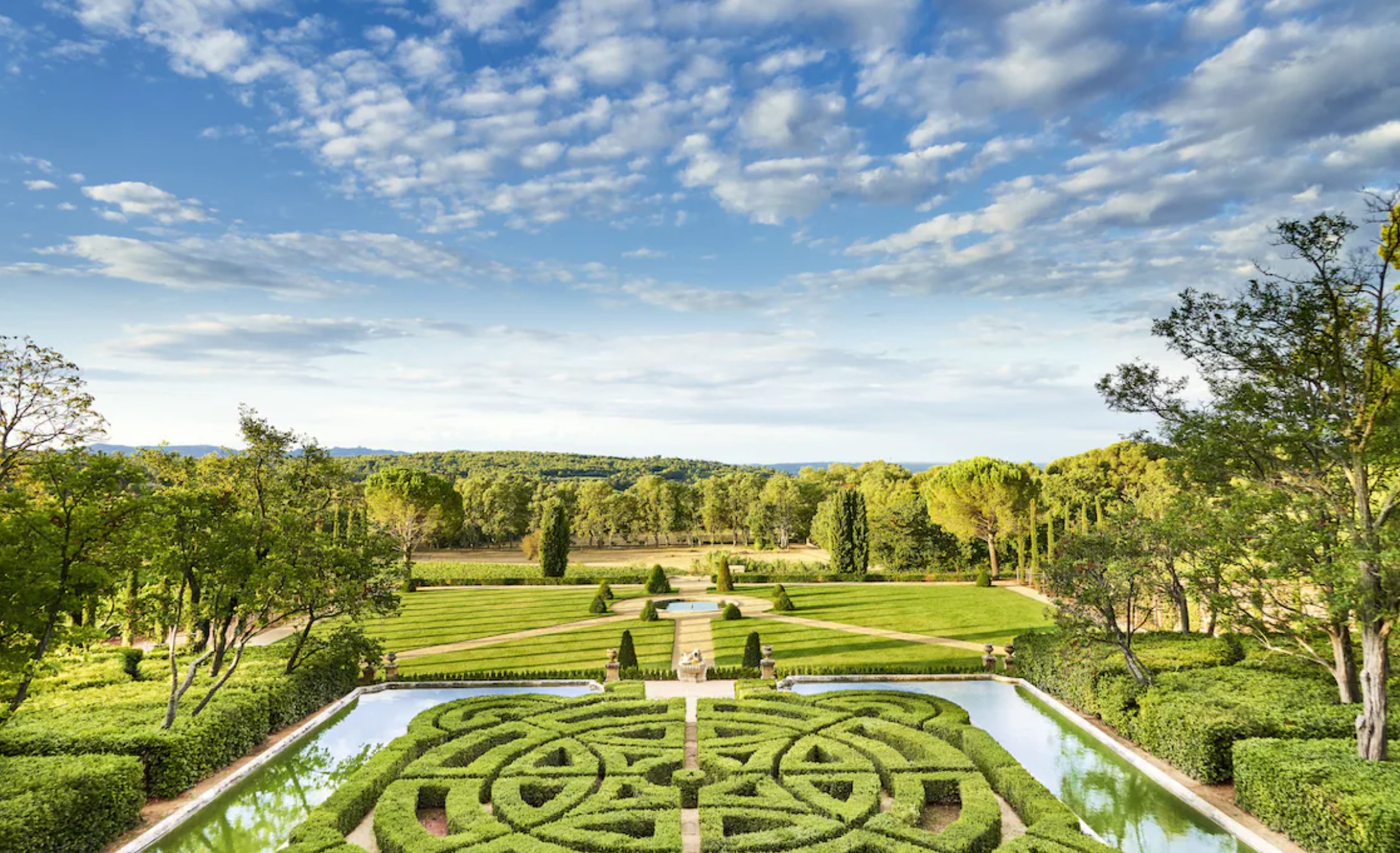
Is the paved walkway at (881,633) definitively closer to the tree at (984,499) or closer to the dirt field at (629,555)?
the tree at (984,499)

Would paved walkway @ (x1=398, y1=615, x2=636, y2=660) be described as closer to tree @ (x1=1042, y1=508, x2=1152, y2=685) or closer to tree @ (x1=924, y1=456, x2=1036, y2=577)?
tree @ (x1=1042, y1=508, x2=1152, y2=685)

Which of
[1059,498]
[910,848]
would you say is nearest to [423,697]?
[910,848]

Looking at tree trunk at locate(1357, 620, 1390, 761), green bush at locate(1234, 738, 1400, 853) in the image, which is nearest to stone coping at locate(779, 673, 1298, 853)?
green bush at locate(1234, 738, 1400, 853)

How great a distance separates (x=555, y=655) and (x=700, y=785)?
14711 millimetres

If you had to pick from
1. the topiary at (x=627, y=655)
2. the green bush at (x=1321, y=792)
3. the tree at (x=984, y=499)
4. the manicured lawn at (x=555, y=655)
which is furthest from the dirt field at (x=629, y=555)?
the green bush at (x=1321, y=792)

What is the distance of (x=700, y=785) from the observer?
14.1 meters

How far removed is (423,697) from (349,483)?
11524mm

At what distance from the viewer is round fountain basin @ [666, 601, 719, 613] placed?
3825 cm

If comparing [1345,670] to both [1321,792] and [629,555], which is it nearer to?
[1321,792]

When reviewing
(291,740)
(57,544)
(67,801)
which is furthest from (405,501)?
(67,801)

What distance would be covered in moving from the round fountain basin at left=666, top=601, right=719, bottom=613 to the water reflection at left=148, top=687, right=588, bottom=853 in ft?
49.8

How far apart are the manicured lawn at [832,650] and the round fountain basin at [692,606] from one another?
5.74m

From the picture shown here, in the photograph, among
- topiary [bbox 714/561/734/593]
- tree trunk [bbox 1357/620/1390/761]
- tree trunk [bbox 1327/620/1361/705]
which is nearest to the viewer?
tree trunk [bbox 1357/620/1390/761]

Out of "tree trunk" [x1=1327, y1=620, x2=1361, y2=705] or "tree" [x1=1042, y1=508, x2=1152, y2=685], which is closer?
"tree trunk" [x1=1327, y1=620, x2=1361, y2=705]
